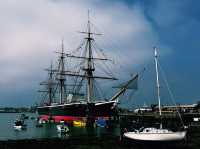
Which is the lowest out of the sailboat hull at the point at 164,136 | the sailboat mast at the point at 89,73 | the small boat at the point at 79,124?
the sailboat hull at the point at 164,136

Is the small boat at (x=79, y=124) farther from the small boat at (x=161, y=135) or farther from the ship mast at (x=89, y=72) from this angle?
the small boat at (x=161, y=135)

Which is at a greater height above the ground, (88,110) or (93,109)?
(93,109)

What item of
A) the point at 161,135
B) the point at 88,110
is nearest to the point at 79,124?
the point at 88,110

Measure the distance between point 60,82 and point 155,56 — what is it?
271 feet

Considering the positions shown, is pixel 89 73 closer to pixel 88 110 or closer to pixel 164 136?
pixel 88 110

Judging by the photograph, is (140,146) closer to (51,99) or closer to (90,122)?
(90,122)

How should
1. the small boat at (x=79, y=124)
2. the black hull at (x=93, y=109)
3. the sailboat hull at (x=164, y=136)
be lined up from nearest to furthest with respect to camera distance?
the sailboat hull at (x=164, y=136) → the black hull at (x=93, y=109) → the small boat at (x=79, y=124)

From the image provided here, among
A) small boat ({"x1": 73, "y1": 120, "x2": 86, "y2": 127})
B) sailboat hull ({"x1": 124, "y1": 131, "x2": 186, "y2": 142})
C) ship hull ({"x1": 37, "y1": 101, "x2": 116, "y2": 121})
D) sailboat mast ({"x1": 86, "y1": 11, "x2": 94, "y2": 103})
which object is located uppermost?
sailboat mast ({"x1": 86, "y1": 11, "x2": 94, "y2": 103})

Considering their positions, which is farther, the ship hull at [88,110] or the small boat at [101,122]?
the ship hull at [88,110]

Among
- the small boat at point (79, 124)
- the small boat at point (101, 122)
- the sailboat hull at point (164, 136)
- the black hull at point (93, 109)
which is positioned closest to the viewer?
the sailboat hull at point (164, 136)

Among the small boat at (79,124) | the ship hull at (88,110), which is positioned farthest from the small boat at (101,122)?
the small boat at (79,124)

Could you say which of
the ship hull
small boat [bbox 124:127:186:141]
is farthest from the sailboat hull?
the ship hull

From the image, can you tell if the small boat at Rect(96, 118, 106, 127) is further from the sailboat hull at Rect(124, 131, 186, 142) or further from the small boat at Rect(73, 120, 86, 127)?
the sailboat hull at Rect(124, 131, 186, 142)

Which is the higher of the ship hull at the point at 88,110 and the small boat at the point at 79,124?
the ship hull at the point at 88,110
